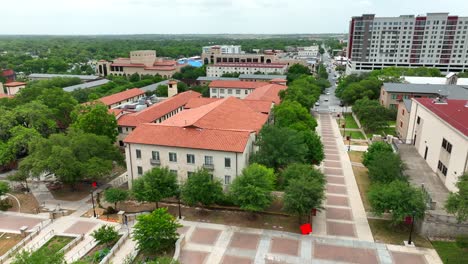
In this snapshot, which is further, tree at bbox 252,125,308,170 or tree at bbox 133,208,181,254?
tree at bbox 252,125,308,170

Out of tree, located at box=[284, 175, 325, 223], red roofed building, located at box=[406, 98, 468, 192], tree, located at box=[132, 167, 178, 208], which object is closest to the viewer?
tree, located at box=[284, 175, 325, 223]

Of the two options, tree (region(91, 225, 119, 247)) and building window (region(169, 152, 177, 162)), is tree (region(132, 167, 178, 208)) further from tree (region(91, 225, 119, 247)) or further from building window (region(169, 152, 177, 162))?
tree (region(91, 225, 119, 247))

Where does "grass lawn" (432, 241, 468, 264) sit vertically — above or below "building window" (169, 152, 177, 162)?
below

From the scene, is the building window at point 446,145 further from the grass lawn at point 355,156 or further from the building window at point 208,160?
the building window at point 208,160

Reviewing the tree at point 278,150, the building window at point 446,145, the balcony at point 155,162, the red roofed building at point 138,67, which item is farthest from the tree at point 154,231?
the red roofed building at point 138,67

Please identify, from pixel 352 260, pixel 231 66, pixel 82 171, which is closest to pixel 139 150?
pixel 82 171

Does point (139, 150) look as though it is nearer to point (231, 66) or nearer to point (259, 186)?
point (259, 186)

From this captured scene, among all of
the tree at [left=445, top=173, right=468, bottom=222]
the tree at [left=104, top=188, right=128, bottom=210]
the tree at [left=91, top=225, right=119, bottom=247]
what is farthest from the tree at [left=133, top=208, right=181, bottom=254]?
the tree at [left=445, top=173, right=468, bottom=222]
